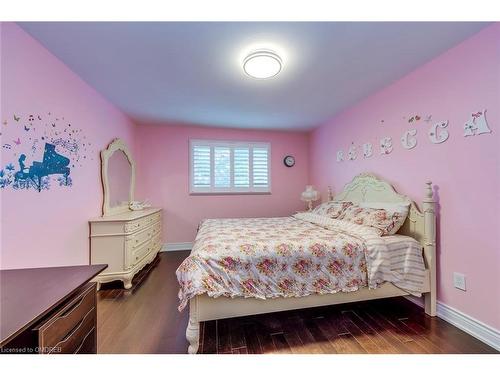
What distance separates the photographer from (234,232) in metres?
2.23

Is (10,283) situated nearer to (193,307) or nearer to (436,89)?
(193,307)

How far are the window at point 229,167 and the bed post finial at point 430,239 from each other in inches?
106

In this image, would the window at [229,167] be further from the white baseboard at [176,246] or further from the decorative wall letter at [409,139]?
the decorative wall letter at [409,139]

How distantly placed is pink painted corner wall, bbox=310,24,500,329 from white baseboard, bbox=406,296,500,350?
0.04m

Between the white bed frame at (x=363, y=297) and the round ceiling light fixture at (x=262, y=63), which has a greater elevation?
the round ceiling light fixture at (x=262, y=63)

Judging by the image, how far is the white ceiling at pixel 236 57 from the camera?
60.6 inches

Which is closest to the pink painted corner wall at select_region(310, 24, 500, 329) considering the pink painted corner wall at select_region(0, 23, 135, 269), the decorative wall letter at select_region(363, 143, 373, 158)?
the decorative wall letter at select_region(363, 143, 373, 158)

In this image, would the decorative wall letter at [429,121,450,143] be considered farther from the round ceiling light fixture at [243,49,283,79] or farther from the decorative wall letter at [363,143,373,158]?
the round ceiling light fixture at [243,49,283,79]

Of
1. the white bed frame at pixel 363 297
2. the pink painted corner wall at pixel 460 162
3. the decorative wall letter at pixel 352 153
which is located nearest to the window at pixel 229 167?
the decorative wall letter at pixel 352 153

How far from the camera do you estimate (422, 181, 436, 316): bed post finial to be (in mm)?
1894

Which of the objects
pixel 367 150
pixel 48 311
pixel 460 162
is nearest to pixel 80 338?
pixel 48 311

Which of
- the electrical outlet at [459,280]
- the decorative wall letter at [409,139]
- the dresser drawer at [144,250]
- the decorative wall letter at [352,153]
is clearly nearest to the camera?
the electrical outlet at [459,280]

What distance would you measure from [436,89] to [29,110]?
3.42 metres
